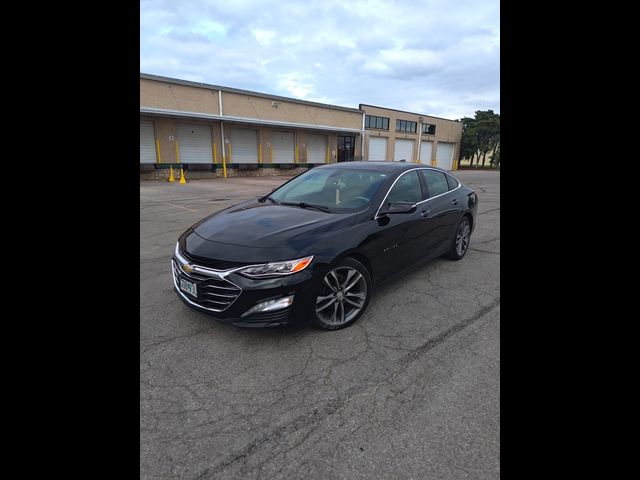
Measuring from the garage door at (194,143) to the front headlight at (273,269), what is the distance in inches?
833

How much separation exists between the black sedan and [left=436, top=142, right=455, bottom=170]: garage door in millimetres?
41073

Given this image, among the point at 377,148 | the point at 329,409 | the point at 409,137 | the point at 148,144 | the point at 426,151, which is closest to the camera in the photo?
the point at 329,409

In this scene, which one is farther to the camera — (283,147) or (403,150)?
(403,150)

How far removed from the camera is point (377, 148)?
34.3 metres

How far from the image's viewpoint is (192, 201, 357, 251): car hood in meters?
2.96

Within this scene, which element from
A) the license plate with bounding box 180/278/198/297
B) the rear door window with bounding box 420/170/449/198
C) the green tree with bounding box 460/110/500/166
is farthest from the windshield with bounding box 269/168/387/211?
the green tree with bounding box 460/110/500/166

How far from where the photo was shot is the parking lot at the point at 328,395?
6.00 feet

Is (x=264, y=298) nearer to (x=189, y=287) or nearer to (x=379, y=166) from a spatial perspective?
(x=189, y=287)

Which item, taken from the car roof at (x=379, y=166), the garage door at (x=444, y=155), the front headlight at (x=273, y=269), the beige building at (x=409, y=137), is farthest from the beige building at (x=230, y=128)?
the front headlight at (x=273, y=269)

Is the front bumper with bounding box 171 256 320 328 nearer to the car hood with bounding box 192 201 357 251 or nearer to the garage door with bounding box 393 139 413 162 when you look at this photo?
the car hood with bounding box 192 201 357 251

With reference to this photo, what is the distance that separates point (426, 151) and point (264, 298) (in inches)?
1634

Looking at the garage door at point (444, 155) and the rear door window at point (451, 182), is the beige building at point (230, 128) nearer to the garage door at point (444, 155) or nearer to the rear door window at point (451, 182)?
the rear door window at point (451, 182)

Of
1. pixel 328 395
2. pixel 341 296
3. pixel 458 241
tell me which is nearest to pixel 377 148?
pixel 458 241
